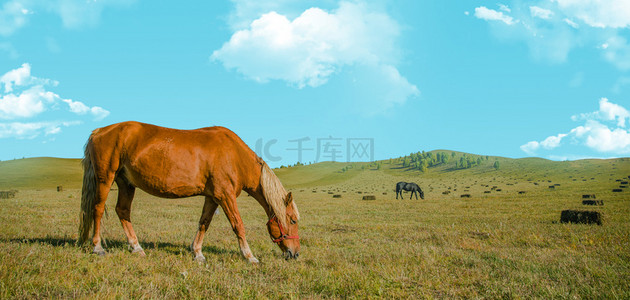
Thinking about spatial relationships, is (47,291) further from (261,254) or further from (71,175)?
(71,175)

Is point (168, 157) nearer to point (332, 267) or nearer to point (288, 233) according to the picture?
point (288, 233)

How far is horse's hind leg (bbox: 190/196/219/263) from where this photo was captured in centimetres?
701

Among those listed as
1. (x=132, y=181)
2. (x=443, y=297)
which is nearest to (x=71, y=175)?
(x=132, y=181)

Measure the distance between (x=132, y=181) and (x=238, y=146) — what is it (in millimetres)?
2267

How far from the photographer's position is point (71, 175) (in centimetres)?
7962

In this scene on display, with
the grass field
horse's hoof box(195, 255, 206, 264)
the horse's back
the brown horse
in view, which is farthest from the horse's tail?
horse's hoof box(195, 255, 206, 264)

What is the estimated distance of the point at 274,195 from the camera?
7.39m

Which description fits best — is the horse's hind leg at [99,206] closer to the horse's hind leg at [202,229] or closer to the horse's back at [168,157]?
the horse's back at [168,157]

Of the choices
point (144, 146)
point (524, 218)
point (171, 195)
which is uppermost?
point (144, 146)

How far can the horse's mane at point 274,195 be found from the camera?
289 inches

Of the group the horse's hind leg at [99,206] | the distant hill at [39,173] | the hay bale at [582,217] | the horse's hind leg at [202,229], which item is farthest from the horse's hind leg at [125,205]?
the distant hill at [39,173]

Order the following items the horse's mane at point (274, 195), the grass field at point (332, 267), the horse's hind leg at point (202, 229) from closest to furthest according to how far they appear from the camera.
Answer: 1. the grass field at point (332, 267)
2. the horse's hind leg at point (202, 229)
3. the horse's mane at point (274, 195)

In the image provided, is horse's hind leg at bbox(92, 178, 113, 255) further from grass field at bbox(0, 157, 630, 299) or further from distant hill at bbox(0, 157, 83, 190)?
distant hill at bbox(0, 157, 83, 190)

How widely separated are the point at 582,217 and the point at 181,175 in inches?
587
